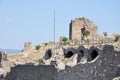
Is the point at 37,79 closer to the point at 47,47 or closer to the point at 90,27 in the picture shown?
the point at 47,47

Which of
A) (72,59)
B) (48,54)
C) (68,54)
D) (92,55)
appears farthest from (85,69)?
(48,54)

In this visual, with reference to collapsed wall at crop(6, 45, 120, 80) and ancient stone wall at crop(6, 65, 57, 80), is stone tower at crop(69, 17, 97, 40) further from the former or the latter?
collapsed wall at crop(6, 45, 120, 80)

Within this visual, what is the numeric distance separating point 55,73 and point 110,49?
369 inches

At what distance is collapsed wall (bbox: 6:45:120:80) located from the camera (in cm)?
5178

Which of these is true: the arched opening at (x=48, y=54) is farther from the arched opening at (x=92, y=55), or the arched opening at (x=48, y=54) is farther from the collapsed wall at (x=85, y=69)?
the arched opening at (x=92, y=55)

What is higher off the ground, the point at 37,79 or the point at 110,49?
the point at 110,49

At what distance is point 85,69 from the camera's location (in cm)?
5522

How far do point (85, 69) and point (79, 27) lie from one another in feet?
88.9

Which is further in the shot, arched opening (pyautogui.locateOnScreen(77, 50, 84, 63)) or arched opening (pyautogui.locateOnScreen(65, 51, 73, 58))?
arched opening (pyautogui.locateOnScreen(65, 51, 73, 58))

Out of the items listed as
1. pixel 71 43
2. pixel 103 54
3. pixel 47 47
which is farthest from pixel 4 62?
pixel 103 54

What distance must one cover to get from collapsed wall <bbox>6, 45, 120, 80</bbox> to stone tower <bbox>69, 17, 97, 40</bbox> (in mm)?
14778

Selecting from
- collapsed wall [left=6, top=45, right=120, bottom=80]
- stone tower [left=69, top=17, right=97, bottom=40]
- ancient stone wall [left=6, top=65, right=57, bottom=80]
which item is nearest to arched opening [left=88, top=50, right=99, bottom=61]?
collapsed wall [left=6, top=45, right=120, bottom=80]

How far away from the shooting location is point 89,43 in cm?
6850

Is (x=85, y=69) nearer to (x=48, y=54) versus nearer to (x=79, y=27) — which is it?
(x=48, y=54)
